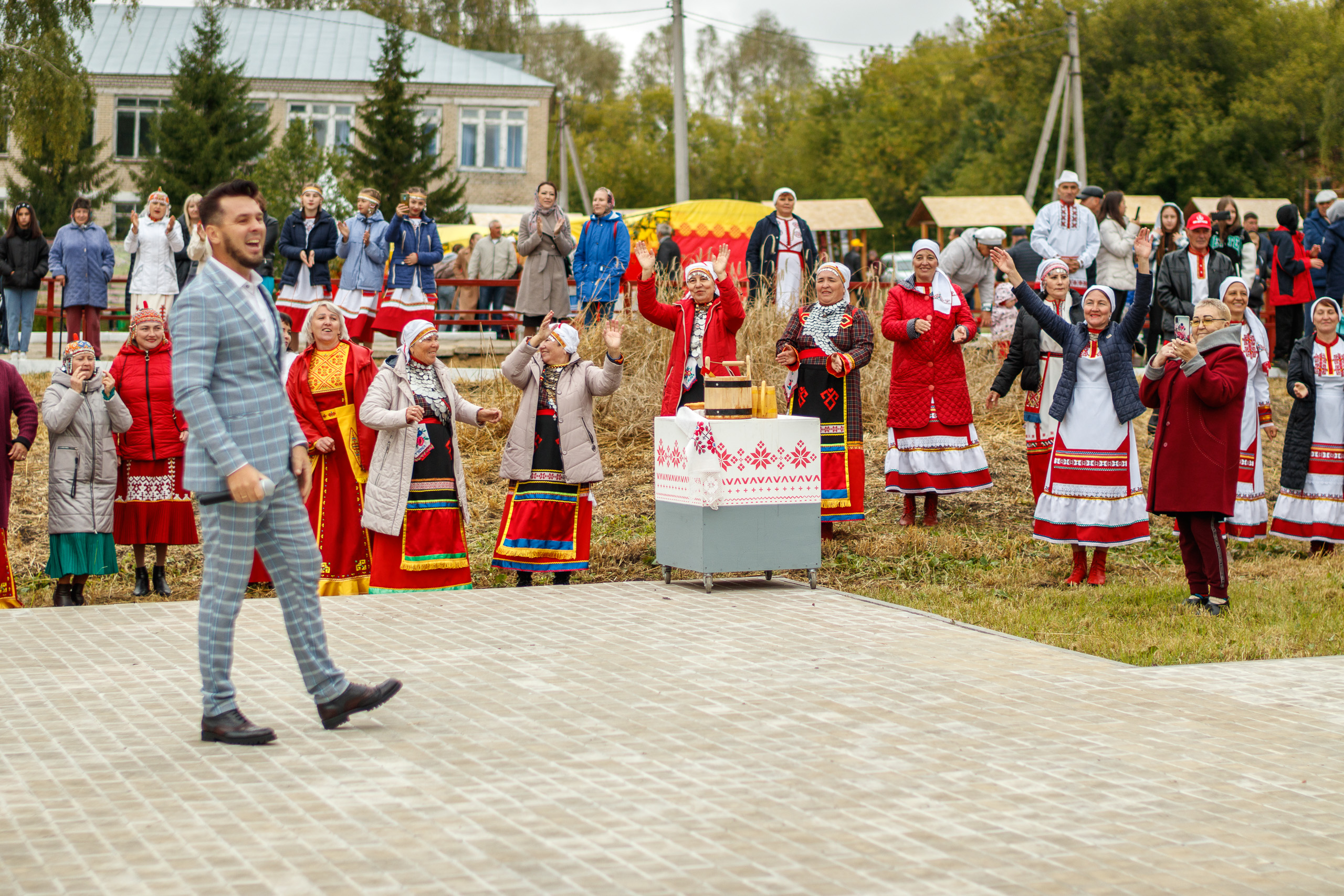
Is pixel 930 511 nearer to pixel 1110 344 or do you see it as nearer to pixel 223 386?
pixel 1110 344

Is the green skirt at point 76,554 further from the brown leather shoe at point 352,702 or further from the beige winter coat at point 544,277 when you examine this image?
the beige winter coat at point 544,277

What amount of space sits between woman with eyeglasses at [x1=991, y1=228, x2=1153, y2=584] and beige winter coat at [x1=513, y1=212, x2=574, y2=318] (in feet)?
21.3

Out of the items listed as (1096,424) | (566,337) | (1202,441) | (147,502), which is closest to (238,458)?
(566,337)

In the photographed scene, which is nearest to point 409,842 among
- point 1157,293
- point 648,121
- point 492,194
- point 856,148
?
point 1157,293

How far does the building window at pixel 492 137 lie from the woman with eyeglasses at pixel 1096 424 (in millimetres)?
48525

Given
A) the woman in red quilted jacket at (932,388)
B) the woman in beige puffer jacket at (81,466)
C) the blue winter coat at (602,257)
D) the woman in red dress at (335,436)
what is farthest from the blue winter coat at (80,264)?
the woman in red quilted jacket at (932,388)

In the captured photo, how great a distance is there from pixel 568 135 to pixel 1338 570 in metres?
48.9

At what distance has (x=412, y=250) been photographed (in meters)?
15.8

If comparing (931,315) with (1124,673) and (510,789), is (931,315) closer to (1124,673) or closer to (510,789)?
(1124,673)

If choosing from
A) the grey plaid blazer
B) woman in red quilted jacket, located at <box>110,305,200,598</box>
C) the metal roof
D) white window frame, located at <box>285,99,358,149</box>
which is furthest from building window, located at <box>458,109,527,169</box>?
the grey plaid blazer

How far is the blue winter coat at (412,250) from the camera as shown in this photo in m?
15.7

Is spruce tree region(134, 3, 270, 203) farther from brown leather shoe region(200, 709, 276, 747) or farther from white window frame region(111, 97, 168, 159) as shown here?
brown leather shoe region(200, 709, 276, 747)

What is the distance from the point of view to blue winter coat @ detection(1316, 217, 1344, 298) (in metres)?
16.7

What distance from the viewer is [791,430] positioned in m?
9.75
